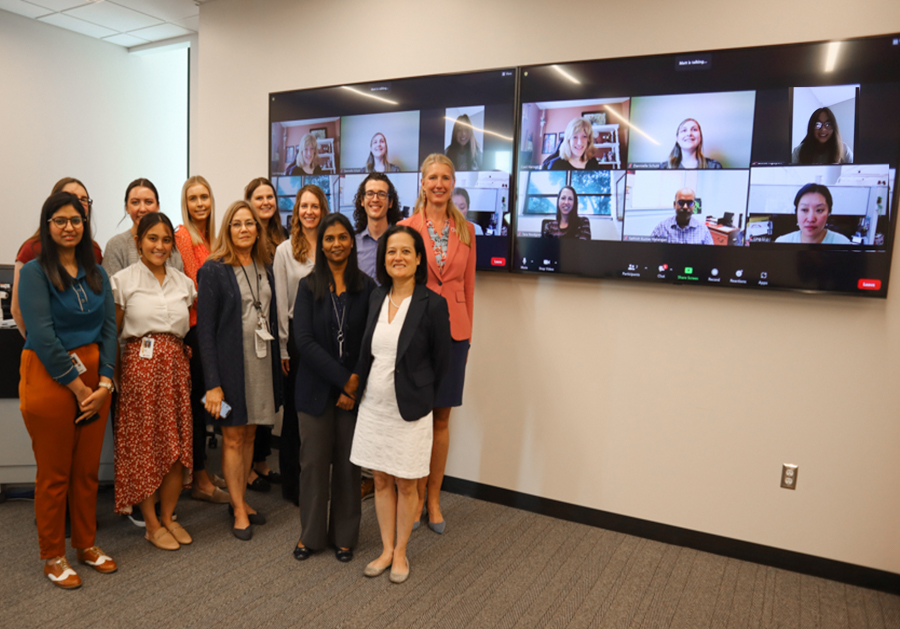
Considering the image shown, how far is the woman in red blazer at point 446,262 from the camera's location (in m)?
2.96

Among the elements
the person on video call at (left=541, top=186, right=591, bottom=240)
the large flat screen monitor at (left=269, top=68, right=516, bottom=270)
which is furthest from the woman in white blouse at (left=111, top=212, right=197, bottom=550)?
the person on video call at (left=541, top=186, right=591, bottom=240)

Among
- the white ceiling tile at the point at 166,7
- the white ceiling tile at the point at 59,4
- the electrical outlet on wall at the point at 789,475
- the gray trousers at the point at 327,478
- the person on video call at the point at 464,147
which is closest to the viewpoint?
the gray trousers at the point at 327,478

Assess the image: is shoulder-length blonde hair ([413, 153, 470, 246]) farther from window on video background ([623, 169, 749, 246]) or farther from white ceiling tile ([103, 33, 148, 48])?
white ceiling tile ([103, 33, 148, 48])

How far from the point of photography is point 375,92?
3.70 meters

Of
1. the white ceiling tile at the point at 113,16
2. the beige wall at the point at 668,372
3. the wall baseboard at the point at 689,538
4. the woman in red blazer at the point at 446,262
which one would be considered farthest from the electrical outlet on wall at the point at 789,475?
the white ceiling tile at the point at 113,16

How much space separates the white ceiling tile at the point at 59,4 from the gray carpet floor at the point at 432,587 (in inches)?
149

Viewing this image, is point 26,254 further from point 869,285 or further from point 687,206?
point 869,285

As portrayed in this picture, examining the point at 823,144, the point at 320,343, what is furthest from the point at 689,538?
the point at 320,343

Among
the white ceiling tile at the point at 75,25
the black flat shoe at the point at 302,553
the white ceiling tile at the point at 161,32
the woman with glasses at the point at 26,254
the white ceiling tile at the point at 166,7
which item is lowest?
the black flat shoe at the point at 302,553

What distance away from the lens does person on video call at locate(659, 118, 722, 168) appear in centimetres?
283

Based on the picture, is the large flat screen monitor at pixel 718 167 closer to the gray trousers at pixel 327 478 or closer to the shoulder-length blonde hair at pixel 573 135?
the shoulder-length blonde hair at pixel 573 135

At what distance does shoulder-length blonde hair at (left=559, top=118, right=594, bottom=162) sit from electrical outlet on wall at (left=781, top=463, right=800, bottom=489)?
1.74 metres

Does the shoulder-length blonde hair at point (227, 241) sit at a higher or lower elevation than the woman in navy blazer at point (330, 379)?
higher

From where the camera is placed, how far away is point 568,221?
124 inches
